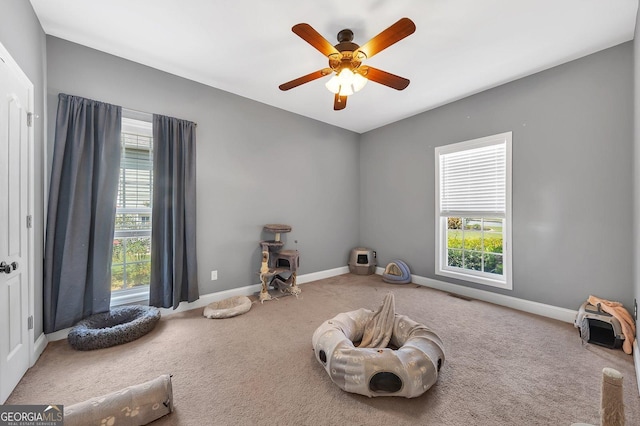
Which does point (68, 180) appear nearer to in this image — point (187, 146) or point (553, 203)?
point (187, 146)

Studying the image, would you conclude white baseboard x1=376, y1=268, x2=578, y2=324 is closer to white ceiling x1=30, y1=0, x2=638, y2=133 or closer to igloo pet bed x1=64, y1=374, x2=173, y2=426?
white ceiling x1=30, y1=0, x2=638, y2=133

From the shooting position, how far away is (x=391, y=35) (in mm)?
1710

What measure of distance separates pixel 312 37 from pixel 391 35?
541mm

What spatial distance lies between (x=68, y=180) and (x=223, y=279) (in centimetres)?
182

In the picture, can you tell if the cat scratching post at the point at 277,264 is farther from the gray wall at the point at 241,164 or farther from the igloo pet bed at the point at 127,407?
the igloo pet bed at the point at 127,407

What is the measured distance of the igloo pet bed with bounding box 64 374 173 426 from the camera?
4.07 feet

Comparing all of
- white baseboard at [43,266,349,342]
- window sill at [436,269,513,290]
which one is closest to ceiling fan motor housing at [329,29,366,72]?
white baseboard at [43,266,349,342]

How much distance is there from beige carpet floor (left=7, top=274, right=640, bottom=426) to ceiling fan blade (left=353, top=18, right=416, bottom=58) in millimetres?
2366

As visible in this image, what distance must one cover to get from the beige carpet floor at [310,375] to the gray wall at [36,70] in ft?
2.37

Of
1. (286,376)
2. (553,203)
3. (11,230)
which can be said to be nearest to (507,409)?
(286,376)

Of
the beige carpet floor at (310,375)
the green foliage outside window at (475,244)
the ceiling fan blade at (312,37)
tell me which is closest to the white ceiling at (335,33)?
the ceiling fan blade at (312,37)

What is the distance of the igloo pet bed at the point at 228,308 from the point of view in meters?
2.72

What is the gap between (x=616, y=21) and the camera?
2.09m

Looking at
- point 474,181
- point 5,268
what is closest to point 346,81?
point 474,181
